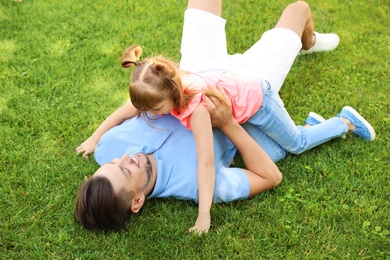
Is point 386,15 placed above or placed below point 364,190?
above

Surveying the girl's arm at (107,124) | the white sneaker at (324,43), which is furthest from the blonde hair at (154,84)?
the white sneaker at (324,43)

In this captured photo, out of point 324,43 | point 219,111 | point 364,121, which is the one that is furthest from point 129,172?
point 324,43

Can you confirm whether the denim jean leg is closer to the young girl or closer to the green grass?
the young girl

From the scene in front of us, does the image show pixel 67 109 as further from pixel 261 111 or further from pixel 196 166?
pixel 261 111

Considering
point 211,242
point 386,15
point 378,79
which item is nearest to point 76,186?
point 211,242

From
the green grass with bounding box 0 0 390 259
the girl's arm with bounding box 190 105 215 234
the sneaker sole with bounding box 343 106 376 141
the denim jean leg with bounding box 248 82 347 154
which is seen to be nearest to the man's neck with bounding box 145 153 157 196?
Answer: the green grass with bounding box 0 0 390 259

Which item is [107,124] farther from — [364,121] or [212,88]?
[364,121]

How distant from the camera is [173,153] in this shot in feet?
9.94

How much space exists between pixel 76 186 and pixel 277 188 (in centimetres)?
135

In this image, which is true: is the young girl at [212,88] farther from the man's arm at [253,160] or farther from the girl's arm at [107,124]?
the man's arm at [253,160]

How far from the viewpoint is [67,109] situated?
12.3 feet

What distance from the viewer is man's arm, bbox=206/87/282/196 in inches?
117

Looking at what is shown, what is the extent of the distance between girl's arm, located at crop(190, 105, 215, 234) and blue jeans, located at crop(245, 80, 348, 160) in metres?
0.47

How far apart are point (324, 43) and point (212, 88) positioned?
1.76m
